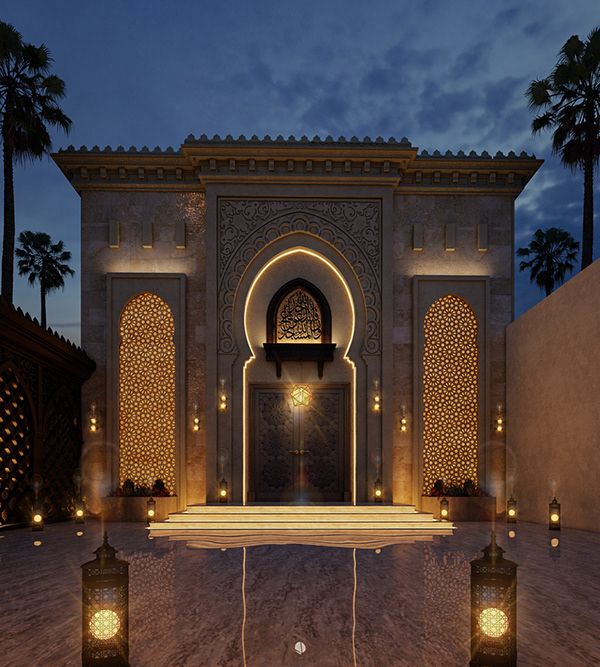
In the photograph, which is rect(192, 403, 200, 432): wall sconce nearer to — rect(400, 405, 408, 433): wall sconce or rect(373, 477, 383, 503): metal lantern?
rect(373, 477, 383, 503): metal lantern

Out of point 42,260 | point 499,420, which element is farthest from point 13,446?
point 42,260

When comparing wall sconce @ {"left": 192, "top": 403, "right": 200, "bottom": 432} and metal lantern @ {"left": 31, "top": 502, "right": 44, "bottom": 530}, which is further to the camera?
wall sconce @ {"left": 192, "top": 403, "right": 200, "bottom": 432}

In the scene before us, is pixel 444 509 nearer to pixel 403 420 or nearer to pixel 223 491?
pixel 403 420

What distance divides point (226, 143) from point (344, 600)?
8.26m

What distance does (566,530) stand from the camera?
25.9ft

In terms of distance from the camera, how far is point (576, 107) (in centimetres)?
1143

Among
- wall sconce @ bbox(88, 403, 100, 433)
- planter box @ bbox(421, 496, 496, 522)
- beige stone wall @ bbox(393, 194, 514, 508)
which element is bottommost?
planter box @ bbox(421, 496, 496, 522)

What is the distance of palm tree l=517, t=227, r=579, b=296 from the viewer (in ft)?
59.9

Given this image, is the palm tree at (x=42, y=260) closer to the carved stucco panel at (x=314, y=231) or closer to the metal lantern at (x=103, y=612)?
the carved stucco panel at (x=314, y=231)

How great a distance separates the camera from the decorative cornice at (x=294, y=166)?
9898mm

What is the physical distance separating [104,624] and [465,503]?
7698 millimetres

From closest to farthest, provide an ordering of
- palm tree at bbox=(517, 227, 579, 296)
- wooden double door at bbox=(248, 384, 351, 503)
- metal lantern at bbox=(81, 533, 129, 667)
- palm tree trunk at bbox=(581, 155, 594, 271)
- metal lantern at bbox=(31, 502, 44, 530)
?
metal lantern at bbox=(81, 533, 129, 667)
metal lantern at bbox=(31, 502, 44, 530)
wooden double door at bbox=(248, 384, 351, 503)
palm tree trunk at bbox=(581, 155, 594, 271)
palm tree at bbox=(517, 227, 579, 296)

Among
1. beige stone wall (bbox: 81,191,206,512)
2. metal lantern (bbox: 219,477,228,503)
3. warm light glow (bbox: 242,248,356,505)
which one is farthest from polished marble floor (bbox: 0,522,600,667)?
beige stone wall (bbox: 81,191,206,512)

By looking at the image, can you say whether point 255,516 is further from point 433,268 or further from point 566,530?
point 433,268
